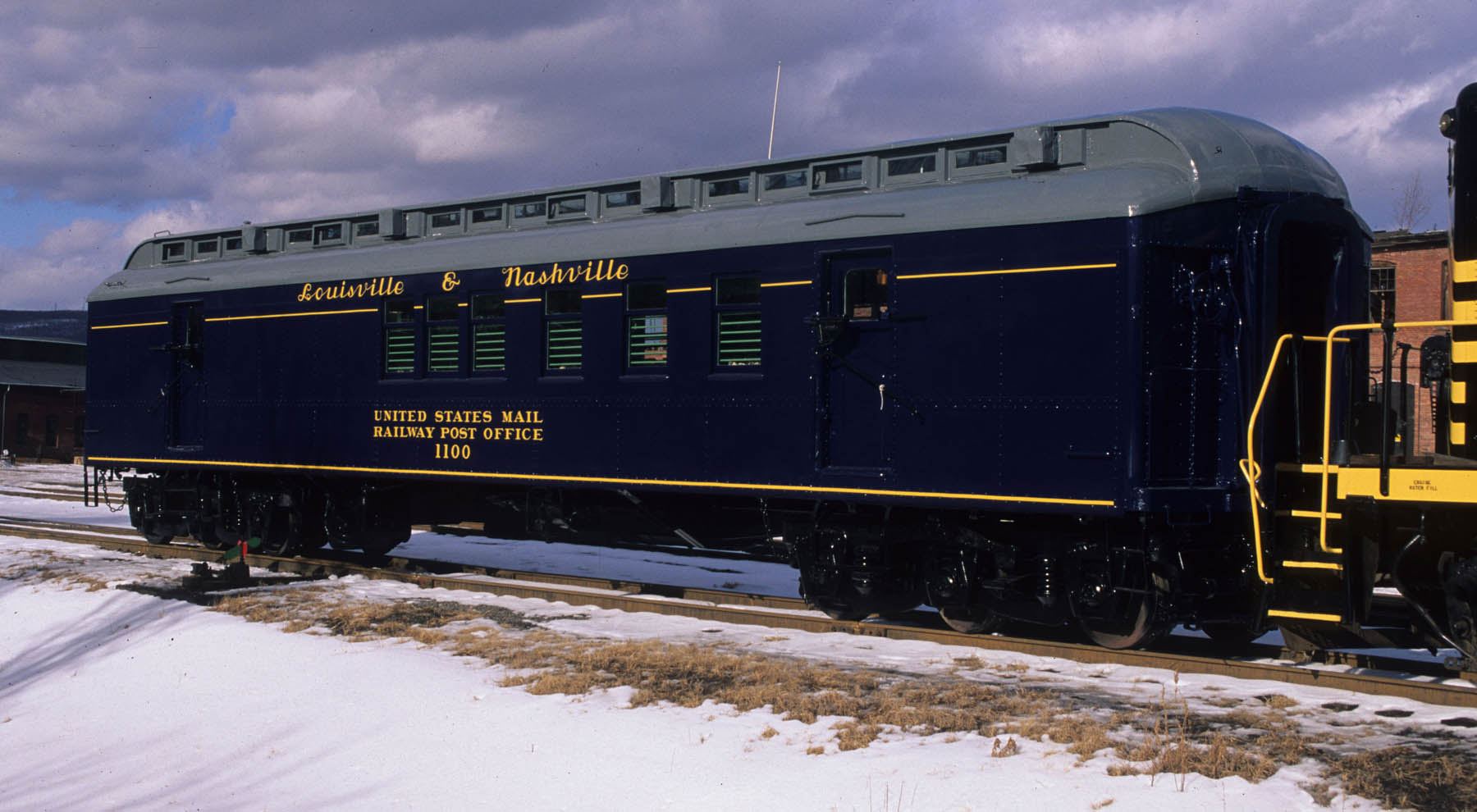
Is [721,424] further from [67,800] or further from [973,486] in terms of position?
[67,800]

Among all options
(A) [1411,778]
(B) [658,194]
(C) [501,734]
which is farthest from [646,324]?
(A) [1411,778]

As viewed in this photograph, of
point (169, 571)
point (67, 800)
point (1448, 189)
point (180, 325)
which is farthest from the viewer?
point (180, 325)

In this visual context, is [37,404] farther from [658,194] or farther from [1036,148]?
[1036,148]

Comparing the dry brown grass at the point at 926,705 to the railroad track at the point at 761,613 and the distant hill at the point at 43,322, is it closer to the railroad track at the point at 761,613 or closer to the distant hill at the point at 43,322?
the railroad track at the point at 761,613

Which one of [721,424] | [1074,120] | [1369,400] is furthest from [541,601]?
[1369,400]

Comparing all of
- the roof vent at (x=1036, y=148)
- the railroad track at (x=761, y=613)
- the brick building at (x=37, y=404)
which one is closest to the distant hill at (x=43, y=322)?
the brick building at (x=37, y=404)

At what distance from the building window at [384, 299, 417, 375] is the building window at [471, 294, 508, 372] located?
99 cm

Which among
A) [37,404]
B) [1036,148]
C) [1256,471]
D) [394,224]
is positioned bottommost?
[1256,471]

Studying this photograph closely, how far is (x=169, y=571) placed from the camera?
50.2ft

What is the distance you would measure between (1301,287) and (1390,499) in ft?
8.59

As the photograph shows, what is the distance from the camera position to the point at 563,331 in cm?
→ 1312

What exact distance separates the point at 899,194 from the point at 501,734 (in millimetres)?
5704

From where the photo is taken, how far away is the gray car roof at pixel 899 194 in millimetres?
9672

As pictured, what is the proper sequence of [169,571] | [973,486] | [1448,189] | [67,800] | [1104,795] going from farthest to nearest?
[169,571], [973,486], [1448,189], [67,800], [1104,795]
